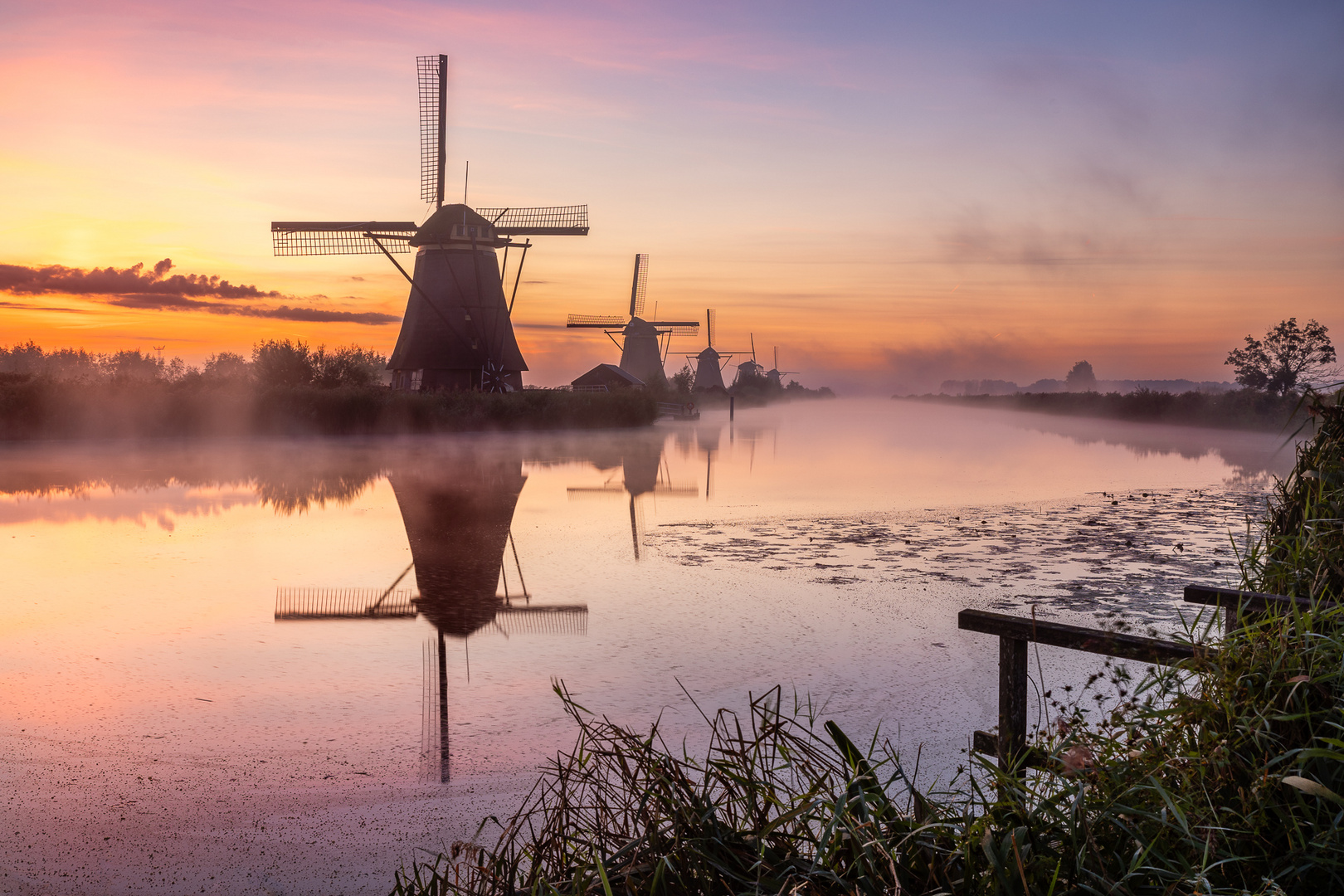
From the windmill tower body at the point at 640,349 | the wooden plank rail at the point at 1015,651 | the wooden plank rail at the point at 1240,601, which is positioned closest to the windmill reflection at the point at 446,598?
the wooden plank rail at the point at 1015,651

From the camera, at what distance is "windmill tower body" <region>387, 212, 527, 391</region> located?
34156 millimetres

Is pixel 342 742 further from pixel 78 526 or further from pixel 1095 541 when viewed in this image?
pixel 78 526

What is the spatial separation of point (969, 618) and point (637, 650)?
3.49 meters

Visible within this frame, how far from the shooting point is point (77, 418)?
2942 cm

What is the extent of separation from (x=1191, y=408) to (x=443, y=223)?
118ft

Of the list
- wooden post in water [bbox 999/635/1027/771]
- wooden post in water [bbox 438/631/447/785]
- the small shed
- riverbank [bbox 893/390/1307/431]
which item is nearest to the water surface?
wooden post in water [bbox 438/631/447/785]

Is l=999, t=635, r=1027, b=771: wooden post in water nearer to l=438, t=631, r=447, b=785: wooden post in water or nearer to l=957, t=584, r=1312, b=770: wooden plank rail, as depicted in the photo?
l=957, t=584, r=1312, b=770: wooden plank rail

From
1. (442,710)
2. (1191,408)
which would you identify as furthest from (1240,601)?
(1191,408)

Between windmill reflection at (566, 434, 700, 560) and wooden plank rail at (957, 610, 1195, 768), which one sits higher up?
wooden plank rail at (957, 610, 1195, 768)

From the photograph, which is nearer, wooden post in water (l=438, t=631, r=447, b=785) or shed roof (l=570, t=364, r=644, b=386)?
wooden post in water (l=438, t=631, r=447, b=785)

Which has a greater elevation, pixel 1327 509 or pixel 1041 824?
pixel 1327 509

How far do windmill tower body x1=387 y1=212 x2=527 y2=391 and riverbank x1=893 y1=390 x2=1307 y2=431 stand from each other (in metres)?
26.9

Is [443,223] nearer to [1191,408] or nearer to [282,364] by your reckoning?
[282,364]

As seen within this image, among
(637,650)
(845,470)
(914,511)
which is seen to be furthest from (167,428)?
(637,650)
